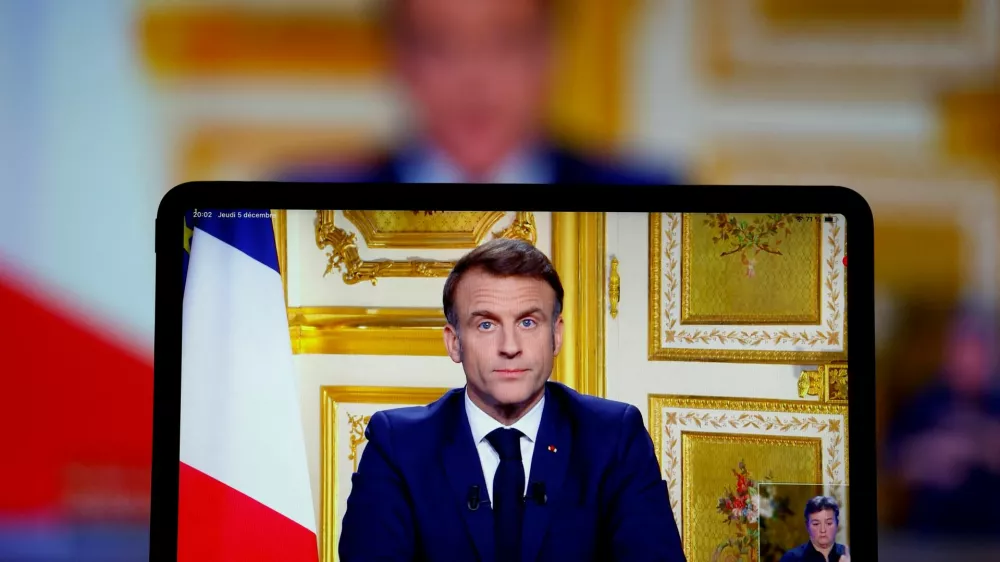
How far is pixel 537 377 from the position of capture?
841 mm

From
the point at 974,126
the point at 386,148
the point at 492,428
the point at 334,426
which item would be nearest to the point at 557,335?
the point at 492,428

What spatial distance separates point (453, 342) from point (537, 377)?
9 centimetres

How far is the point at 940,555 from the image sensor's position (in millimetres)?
1000

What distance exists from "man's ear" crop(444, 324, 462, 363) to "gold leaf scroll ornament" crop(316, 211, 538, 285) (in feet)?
0.18

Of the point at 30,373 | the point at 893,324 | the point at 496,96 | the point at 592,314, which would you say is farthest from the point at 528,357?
the point at 30,373

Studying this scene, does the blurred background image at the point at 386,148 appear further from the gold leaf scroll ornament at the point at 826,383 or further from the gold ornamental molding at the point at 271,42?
the gold leaf scroll ornament at the point at 826,383

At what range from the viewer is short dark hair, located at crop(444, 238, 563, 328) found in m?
0.84

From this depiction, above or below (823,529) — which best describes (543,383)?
above

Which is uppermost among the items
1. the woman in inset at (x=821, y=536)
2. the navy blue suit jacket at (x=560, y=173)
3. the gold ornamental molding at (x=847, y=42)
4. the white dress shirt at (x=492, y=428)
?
the gold ornamental molding at (x=847, y=42)

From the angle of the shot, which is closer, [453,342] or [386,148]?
[453,342]

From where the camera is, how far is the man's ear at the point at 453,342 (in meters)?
0.85

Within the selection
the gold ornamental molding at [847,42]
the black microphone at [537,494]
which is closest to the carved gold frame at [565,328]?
the black microphone at [537,494]

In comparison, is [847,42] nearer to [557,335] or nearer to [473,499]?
[557,335]

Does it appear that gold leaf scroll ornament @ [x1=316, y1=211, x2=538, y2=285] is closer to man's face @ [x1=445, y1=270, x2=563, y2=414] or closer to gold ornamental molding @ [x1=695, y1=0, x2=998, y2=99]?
man's face @ [x1=445, y1=270, x2=563, y2=414]
